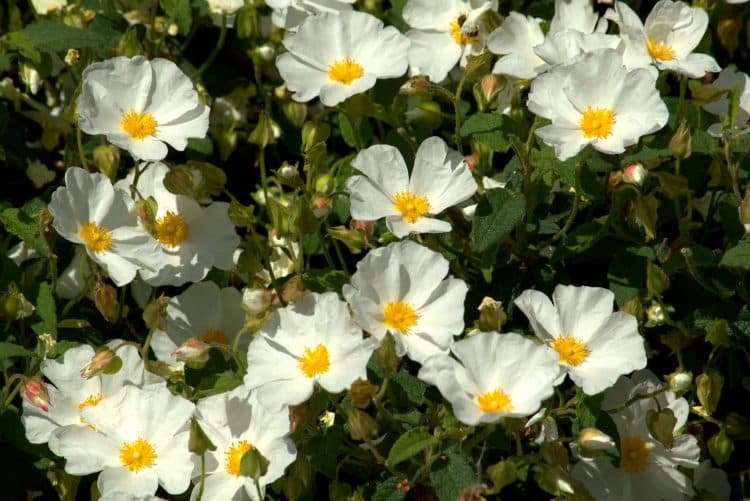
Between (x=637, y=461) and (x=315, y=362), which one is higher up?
(x=315, y=362)

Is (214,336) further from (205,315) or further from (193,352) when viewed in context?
(193,352)

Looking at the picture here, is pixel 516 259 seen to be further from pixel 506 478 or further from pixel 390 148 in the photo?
pixel 506 478

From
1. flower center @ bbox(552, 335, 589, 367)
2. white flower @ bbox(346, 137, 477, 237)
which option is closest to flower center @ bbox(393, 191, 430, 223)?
white flower @ bbox(346, 137, 477, 237)

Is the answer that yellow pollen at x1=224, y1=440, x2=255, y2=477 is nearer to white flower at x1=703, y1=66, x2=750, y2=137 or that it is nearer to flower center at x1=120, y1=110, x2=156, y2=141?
flower center at x1=120, y1=110, x2=156, y2=141

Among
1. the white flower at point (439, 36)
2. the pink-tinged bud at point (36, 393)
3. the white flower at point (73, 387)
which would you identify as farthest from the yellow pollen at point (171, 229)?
the white flower at point (439, 36)

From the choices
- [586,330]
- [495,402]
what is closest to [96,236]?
[495,402]

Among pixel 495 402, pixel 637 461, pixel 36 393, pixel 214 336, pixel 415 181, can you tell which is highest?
pixel 415 181
